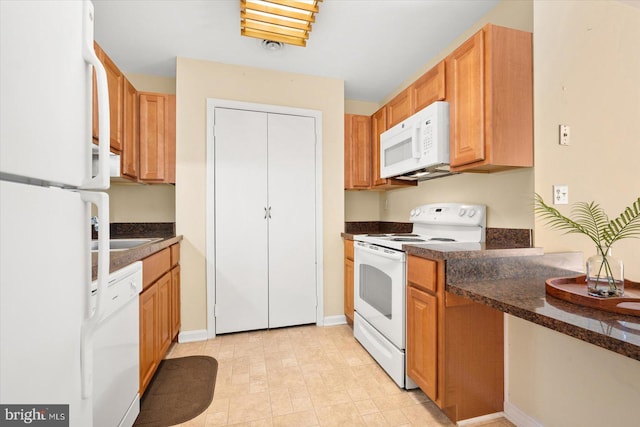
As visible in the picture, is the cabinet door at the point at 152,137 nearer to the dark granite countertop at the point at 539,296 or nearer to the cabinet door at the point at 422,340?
the cabinet door at the point at 422,340

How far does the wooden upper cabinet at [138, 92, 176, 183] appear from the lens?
259 centimetres

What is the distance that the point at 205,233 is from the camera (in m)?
2.65

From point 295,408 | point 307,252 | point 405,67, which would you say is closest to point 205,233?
point 307,252

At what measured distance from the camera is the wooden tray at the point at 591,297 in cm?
93

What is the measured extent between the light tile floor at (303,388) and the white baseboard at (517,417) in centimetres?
4

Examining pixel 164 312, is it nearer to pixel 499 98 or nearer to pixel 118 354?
pixel 118 354

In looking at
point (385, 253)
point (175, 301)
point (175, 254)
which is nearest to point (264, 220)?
point (175, 254)

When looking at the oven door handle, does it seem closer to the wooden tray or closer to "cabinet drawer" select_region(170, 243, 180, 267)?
the wooden tray

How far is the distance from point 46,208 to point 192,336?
7.79ft

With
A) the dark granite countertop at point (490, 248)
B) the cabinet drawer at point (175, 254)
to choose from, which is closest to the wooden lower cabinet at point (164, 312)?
the cabinet drawer at point (175, 254)

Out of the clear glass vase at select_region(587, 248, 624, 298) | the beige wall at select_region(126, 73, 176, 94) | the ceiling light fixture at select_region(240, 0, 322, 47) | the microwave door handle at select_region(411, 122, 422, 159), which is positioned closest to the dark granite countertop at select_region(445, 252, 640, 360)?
the clear glass vase at select_region(587, 248, 624, 298)

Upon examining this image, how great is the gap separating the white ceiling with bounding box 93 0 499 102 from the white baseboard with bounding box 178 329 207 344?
8.07 ft

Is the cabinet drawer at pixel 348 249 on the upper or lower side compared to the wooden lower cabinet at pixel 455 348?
upper

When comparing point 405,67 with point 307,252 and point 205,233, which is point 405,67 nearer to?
point 307,252
